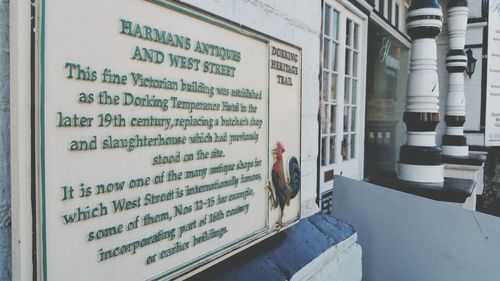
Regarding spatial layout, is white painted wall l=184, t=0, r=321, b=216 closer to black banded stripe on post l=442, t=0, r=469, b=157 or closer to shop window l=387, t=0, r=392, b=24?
shop window l=387, t=0, r=392, b=24

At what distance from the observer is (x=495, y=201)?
8617mm

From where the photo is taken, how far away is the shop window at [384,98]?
5824 mm

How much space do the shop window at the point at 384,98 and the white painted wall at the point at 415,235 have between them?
2.48 m

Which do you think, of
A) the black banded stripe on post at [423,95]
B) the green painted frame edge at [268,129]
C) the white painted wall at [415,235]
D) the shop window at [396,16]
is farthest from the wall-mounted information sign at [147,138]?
the shop window at [396,16]

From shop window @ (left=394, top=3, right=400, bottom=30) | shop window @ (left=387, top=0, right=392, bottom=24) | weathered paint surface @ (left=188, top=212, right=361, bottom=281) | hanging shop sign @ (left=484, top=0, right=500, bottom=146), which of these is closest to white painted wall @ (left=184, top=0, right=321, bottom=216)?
weathered paint surface @ (left=188, top=212, right=361, bottom=281)

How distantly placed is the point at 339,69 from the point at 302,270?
115 inches

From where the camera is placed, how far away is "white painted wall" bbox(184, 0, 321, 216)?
2.00m

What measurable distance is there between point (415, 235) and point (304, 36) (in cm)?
174

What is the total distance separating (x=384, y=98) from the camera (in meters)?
6.86

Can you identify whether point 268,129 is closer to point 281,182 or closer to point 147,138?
point 281,182

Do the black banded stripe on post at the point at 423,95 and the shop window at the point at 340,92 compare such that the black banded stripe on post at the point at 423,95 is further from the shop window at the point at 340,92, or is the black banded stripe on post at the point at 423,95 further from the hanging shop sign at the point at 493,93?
the hanging shop sign at the point at 493,93

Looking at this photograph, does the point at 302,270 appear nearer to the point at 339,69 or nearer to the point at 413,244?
the point at 413,244

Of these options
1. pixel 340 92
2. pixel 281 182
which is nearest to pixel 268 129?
pixel 281 182

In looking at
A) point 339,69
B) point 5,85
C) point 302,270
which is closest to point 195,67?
point 5,85
